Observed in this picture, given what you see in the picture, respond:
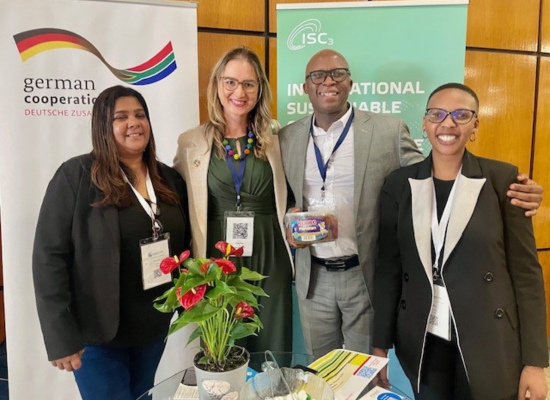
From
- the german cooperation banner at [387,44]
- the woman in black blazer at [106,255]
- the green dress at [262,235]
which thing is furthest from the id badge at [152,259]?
the german cooperation banner at [387,44]

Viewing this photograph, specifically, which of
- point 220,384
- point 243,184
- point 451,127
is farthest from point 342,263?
point 220,384

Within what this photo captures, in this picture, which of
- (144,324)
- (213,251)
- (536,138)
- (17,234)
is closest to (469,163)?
(213,251)

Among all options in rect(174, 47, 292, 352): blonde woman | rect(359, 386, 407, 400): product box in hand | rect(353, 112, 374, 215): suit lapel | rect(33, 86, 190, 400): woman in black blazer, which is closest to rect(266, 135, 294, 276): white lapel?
rect(174, 47, 292, 352): blonde woman

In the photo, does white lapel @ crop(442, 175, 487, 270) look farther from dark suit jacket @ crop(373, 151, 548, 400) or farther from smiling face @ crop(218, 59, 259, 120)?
smiling face @ crop(218, 59, 259, 120)

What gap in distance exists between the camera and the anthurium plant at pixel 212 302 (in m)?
1.10

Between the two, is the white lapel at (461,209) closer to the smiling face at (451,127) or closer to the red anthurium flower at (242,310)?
the smiling face at (451,127)

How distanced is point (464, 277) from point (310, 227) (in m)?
0.63

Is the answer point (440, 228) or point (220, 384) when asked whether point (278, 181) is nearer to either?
point (440, 228)

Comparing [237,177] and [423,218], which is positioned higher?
[237,177]

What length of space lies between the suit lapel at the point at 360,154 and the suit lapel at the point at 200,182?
0.70 metres

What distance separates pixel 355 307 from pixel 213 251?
0.74m

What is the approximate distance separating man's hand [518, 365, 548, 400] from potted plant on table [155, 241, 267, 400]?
39.9 inches

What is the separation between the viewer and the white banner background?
7.73ft

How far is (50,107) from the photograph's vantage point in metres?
2.41
